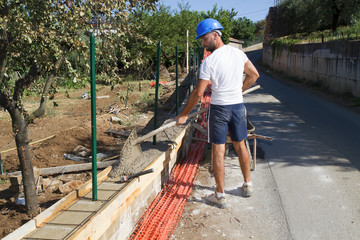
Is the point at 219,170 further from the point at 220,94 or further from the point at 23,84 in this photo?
the point at 23,84

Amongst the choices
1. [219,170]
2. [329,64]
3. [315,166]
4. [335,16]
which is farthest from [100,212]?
[335,16]

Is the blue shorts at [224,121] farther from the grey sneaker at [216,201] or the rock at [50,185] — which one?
the rock at [50,185]

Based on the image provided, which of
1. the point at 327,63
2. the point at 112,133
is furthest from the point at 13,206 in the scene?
the point at 327,63

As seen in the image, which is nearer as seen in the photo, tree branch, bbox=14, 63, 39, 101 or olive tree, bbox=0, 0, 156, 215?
olive tree, bbox=0, 0, 156, 215

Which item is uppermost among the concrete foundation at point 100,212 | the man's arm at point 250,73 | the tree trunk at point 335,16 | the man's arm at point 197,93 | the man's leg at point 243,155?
the tree trunk at point 335,16

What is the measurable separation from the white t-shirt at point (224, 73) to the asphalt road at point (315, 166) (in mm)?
1493

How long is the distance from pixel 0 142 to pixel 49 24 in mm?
5882

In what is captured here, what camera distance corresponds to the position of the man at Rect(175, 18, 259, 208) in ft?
12.8

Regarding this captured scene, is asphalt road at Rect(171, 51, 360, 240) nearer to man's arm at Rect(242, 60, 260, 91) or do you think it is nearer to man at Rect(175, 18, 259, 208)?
man at Rect(175, 18, 259, 208)

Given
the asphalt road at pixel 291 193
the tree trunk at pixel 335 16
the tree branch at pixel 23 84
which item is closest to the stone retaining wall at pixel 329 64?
the asphalt road at pixel 291 193

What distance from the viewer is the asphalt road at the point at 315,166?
3686mm

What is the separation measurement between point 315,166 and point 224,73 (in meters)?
2.50

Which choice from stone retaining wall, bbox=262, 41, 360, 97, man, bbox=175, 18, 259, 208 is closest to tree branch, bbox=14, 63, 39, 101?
man, bbox=175, 18, 259, 208

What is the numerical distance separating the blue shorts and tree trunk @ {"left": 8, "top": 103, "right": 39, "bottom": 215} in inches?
84.8
